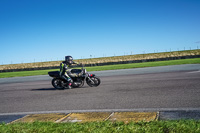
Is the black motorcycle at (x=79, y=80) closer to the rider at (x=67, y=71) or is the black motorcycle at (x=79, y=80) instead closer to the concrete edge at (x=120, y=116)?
the rider at (x=67, y=71)

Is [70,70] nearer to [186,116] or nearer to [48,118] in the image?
[48,118]

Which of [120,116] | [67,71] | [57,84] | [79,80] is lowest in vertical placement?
[120,116]

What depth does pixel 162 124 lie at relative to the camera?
11.6 feet

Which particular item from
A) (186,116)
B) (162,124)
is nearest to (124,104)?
(186,116)

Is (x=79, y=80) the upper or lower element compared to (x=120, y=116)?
upper

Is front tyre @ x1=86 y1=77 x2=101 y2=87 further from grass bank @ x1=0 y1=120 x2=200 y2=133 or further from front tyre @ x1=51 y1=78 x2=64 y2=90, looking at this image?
grass bank @ x1=0 y1=120 x2=200 y2=133

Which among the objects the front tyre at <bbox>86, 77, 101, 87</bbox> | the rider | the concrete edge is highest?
the rider

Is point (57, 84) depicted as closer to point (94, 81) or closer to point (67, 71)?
point (67, 71)

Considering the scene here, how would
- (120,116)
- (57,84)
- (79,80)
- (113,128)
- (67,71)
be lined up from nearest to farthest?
(113,128) → (120,116) → (67,71) → (79,80) → (57,84)

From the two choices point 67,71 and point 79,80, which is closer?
point 67,71

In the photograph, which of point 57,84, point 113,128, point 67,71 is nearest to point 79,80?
point 67,71

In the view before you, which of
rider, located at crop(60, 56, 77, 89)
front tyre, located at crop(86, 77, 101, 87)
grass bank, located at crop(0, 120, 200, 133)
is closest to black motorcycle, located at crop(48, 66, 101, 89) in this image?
front tyre, located at crop(86, 77, 101, 87)

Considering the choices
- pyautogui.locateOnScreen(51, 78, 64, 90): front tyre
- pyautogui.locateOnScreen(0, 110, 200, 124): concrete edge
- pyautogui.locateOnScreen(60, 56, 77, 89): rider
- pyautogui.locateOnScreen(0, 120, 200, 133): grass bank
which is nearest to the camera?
pyautogui.locateOnScreen(0, 120, 200, 133): grass bank

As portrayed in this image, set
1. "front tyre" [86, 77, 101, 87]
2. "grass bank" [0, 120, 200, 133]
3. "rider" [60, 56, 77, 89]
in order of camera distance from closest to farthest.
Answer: "grass bank" [0, 120, 200, 133], "rider" [60, 56, 77, 89], "front tyre" [86, 77, 101, 87]
